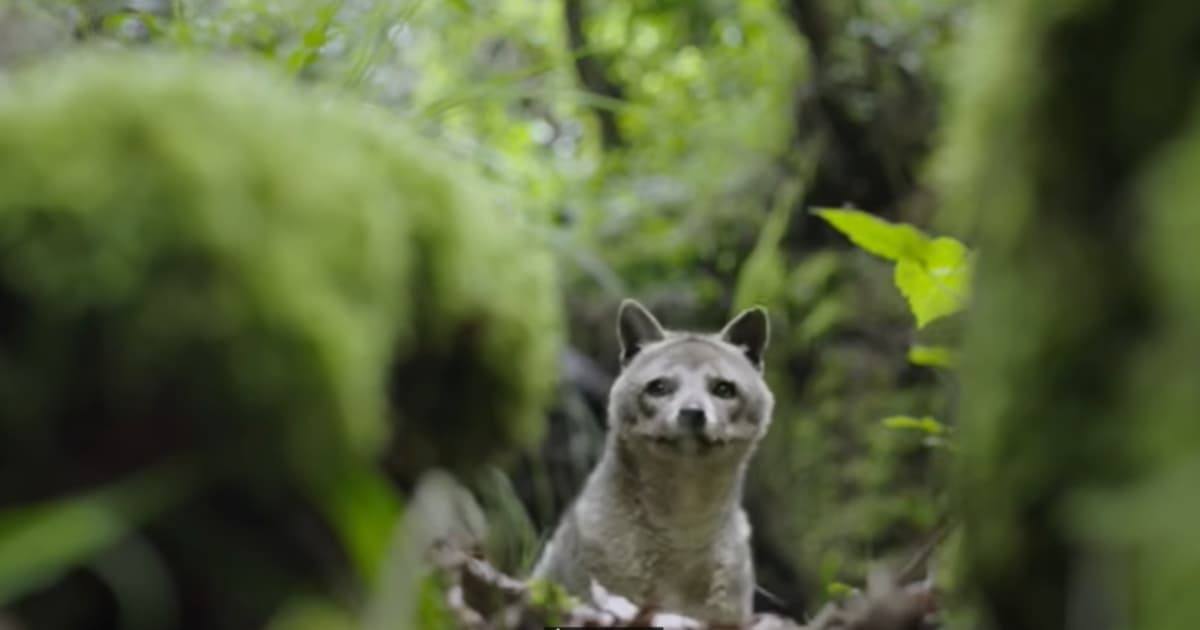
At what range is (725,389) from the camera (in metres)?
4.91

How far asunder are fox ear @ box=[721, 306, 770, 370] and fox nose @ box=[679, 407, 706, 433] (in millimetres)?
424

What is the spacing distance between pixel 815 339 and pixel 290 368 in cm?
629

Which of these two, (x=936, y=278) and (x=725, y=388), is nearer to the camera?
(x=936, y=278)

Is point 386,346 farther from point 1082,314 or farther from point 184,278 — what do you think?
point 1082,314

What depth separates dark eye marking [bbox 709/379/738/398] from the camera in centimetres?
490

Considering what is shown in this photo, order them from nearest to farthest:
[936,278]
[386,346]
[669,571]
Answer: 1. [386,346]
2. [936,278]
3. [669,571]

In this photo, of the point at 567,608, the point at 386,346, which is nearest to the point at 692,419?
the point at 567,608

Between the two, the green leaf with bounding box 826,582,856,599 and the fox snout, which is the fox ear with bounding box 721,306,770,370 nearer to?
the fox snout

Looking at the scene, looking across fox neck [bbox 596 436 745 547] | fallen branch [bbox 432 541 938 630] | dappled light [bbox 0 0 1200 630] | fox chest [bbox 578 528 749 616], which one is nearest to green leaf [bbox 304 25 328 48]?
fallen branch [bbox 432 541 938 630]

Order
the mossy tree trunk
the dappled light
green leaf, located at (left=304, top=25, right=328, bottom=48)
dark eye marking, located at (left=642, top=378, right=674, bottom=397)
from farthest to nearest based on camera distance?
1. dark eye marking, located at (left=642, top=378, right=674, bottom=397)
2. green leaf, located at (left=304, top=25, right=328, bottom=48)
3. the dappled light
4. the mossy tree trunk

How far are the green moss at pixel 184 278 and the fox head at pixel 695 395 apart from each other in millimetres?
3151

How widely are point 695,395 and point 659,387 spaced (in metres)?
0.16

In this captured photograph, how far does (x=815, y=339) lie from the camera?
24.9 feet

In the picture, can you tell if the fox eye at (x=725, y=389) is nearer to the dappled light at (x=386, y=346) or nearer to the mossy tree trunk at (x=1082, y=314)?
the dappled light at (x=386, y=346)
